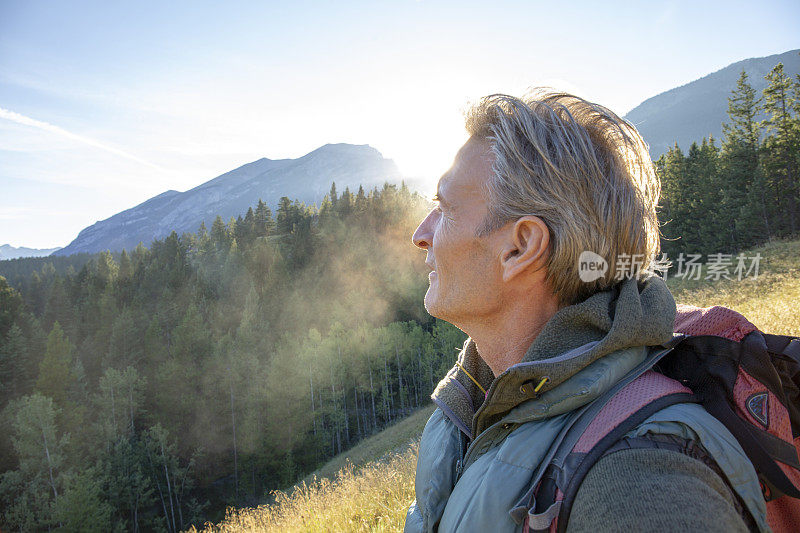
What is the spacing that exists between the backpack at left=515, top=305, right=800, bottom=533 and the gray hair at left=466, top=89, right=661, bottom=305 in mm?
434

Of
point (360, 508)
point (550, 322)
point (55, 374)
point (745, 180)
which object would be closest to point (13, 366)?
point (55, 374)

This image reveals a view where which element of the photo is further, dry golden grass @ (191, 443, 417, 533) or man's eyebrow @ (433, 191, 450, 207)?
dry golden grass @ (191, 443, 417, 533)

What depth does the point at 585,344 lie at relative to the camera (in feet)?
4.32

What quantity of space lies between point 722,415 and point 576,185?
2.71 ft

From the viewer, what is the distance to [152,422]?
3969cm

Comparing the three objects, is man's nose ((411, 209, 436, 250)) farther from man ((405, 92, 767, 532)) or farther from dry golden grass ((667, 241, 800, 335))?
dry golden grass ((667, 241, 800, 335))

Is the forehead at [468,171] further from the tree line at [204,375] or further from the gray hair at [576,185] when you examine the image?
the tree line at [204,375]

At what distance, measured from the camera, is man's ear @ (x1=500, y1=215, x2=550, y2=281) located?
1549mm

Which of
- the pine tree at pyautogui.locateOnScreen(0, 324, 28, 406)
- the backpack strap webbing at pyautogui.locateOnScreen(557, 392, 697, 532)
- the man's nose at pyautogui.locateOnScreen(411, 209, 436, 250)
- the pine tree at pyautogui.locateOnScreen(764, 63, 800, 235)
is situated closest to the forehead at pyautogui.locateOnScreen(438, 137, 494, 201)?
the man's nose at pyautogui.locateOnScreen(411, 209, 436, 250)

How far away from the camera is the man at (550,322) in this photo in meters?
0.92

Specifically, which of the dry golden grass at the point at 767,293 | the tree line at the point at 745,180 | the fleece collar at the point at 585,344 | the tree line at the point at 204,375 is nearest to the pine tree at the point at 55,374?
the tree line at the point at 204,375

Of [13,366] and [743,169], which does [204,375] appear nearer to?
[13,366]

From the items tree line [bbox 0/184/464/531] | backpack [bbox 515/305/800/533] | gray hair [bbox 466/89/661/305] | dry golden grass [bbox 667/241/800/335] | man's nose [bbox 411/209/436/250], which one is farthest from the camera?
tree line [bbox 0/184/464/531]

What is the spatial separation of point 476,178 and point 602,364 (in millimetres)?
893
